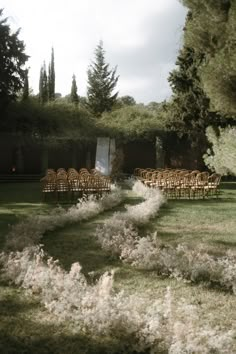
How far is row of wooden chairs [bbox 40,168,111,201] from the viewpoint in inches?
652

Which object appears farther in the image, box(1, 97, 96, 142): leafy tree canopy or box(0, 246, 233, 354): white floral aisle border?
box(1, 97, 96, 142): leafy tree canopy

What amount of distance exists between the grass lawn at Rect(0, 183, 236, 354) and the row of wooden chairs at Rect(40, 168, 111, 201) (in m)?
1.31

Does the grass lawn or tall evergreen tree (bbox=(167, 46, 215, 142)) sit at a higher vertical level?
tall evergreen tree (bbox=(167, 46, 215, 142))

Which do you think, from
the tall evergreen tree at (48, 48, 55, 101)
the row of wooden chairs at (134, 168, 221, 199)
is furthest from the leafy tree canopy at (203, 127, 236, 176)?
the tall evergreen tree at (48, 48, 55, 101)

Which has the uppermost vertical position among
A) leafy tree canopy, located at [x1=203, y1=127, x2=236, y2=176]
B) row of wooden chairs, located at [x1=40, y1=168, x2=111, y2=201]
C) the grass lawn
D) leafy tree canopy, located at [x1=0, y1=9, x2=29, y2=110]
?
leafy tree canopy, located at [x1=0, y1=9, x2=29, y2=110]

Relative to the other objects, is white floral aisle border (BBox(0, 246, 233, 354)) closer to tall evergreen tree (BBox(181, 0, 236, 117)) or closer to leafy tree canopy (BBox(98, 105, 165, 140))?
tall evergreen tree (BBox(181, 0, 236, 117))

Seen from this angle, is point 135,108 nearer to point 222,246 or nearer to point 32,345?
point 222,246

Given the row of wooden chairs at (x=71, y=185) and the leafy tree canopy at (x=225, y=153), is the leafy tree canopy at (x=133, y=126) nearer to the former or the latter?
the row of wooden chairs at (x=71, y=185)

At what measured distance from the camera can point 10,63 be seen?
27.2 meters

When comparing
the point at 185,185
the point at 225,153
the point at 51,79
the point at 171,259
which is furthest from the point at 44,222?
the point at 51,79

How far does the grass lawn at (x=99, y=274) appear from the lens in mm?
4617

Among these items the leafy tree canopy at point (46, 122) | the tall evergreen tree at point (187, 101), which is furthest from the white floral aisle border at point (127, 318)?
the leafy tree canopy at point (46, 122)

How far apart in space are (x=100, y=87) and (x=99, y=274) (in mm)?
42358

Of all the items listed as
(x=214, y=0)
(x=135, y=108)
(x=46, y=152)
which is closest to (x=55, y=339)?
(x=214, y=0)
